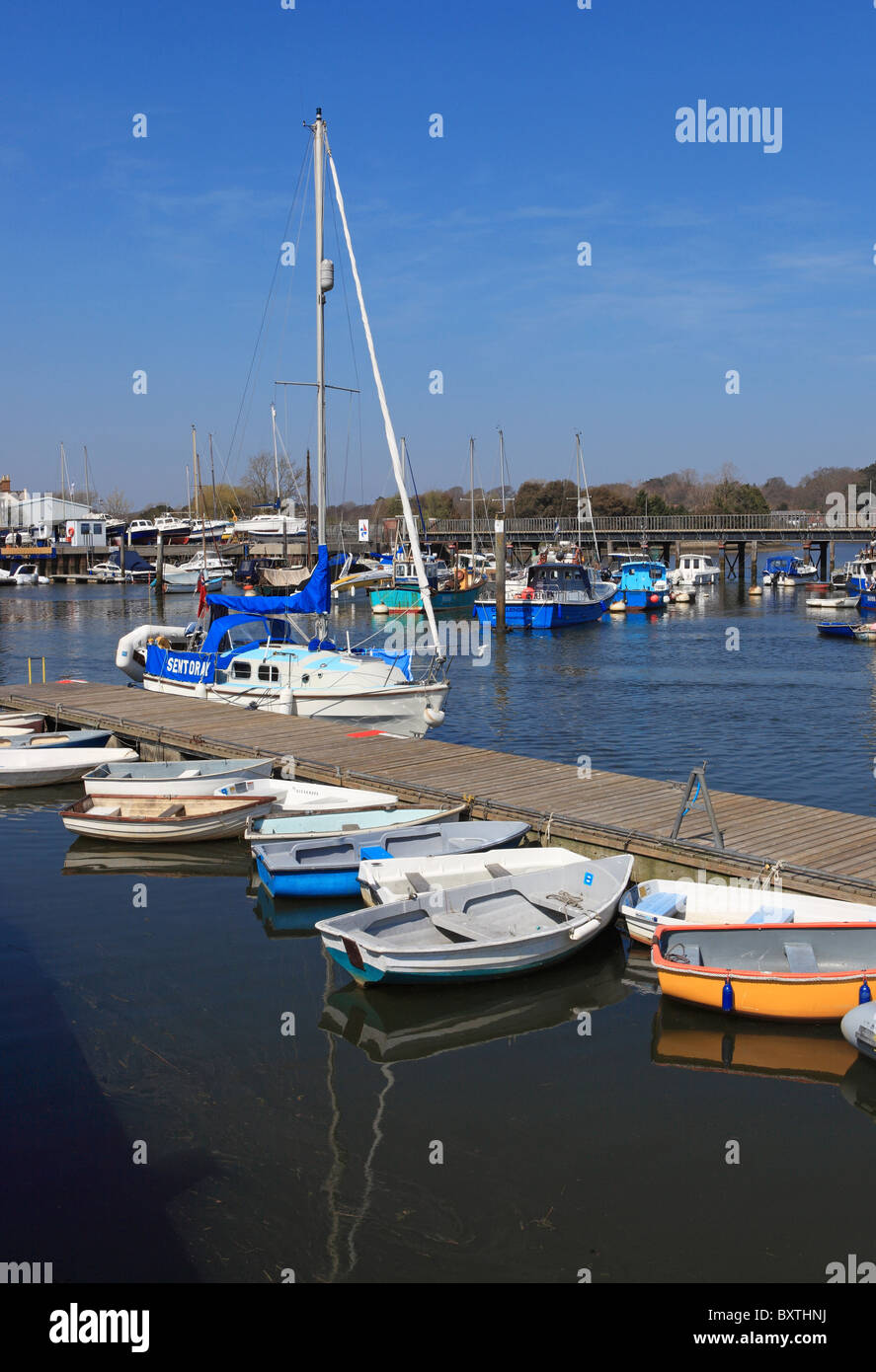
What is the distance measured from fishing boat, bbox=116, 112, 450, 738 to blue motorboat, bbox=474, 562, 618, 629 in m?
33.3

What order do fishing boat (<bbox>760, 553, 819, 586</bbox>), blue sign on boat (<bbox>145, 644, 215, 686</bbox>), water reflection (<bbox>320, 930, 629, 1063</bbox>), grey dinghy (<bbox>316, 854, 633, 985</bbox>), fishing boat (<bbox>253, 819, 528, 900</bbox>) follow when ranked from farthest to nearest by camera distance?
1. fishing boat (<bbox>760, 553, 819, 586</bbox>)
2. blue sign on boat (<bbox>145, 644, 215, 686</bbox>)
3. fishing boat (<bbox>253, 819, 528, 900</bbox>)
4. grey dinghy (<bbox>316, 854, 633, 985</bbox>)
5. water reflection (<bbox>320, 930, 629, 1063</bbox>)

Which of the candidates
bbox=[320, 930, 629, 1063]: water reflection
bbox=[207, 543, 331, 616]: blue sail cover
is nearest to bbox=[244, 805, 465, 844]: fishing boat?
bbox=[320, 930, 629, 1063]: water reflection

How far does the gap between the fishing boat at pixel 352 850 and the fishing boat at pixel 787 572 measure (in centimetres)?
8068

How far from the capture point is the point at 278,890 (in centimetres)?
1419

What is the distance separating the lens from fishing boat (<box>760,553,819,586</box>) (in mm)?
90188

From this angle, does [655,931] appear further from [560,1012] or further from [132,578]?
[132,578]

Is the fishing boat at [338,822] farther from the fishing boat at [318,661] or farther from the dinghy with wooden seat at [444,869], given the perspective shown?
the fishing boat at [318,661]

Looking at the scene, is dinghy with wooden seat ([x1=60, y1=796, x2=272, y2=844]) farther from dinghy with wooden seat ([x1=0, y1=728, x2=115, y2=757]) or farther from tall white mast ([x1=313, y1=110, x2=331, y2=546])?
tall white mast ([x1=313, y1=110, x2=331, y2=546])

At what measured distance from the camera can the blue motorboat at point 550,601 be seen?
5878cm

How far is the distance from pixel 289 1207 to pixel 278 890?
252 inches

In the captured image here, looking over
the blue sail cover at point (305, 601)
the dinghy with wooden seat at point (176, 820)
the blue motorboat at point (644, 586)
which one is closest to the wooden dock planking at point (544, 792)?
the dinghy with wooden seat at point (176, 820)

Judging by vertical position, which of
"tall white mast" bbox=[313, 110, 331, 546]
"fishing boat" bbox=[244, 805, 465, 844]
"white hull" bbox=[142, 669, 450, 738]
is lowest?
"fishing boat" bbox=[244, 805, 465, 844]

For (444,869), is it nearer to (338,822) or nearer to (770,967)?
(338,822)
